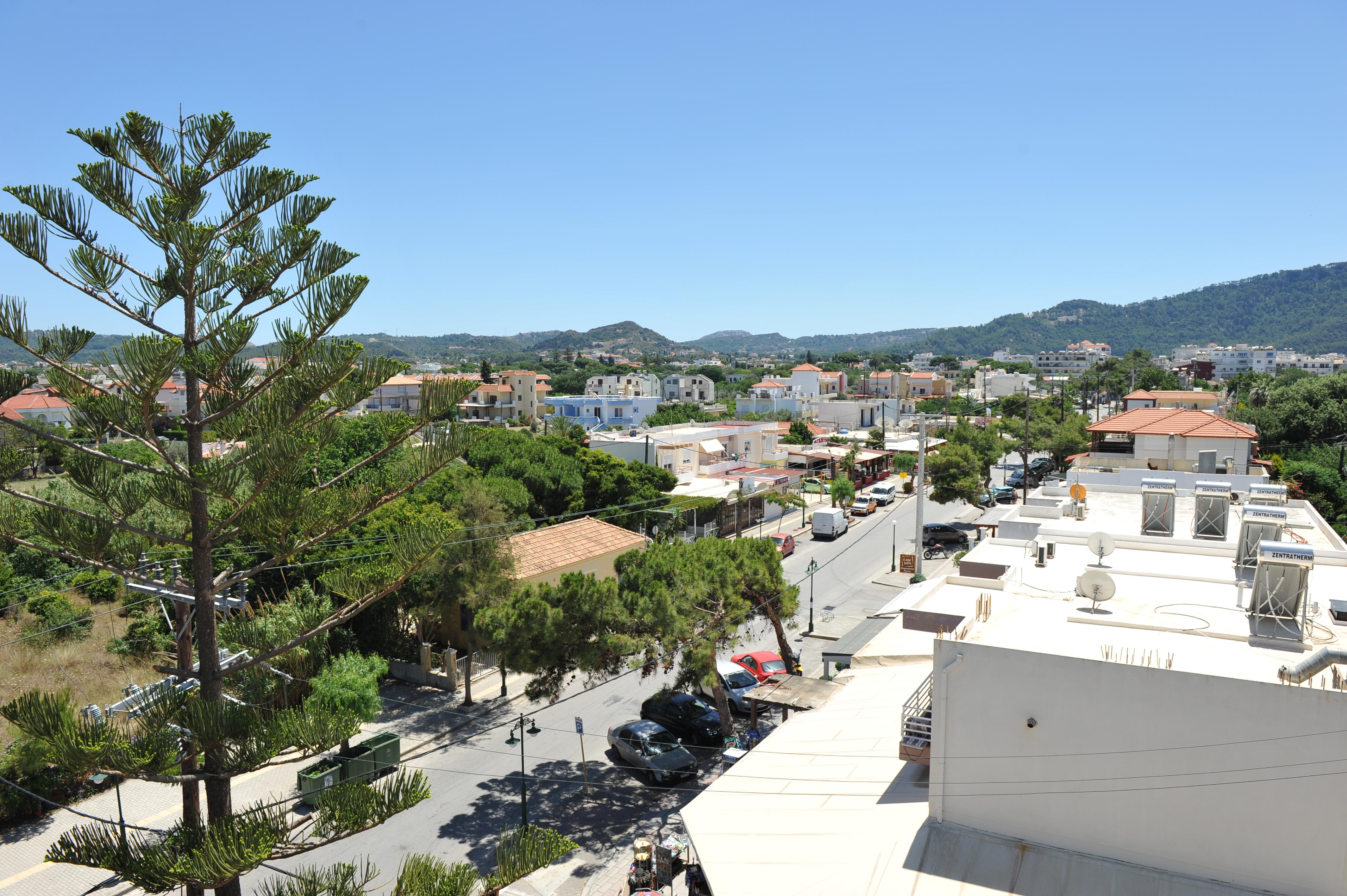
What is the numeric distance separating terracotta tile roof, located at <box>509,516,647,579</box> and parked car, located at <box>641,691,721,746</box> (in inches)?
178

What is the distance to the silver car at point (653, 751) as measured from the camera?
13.1 metres

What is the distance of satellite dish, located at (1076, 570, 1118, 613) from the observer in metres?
8.62

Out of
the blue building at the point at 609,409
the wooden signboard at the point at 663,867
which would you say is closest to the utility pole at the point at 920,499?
the wooden signboard at the point at 663,867

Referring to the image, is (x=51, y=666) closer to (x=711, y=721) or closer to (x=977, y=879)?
(x=711, y=721)

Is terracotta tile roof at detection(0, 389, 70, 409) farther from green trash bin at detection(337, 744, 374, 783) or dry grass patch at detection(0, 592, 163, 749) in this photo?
green trash bin at detection(337, 744, 374, 783)

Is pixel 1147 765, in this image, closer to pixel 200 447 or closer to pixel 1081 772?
pixel 1081 772

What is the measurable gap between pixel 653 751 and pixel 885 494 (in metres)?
28.5

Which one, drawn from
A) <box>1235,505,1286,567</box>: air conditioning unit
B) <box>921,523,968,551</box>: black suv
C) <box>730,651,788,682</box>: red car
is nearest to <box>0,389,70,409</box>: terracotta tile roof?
<box>730,651,788,682</box>: red car

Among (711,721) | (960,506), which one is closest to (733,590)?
(711,721)

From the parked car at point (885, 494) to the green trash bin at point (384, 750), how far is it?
28.0m

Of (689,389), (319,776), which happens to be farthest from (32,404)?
(689,389)

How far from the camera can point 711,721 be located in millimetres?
14984

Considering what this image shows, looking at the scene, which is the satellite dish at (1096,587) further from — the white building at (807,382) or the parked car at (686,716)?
the white building at (807,382)

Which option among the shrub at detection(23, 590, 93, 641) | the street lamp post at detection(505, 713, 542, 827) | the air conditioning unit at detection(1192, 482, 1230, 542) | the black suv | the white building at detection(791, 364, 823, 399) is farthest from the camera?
the white building at detection(791, 364, 823, 399)
